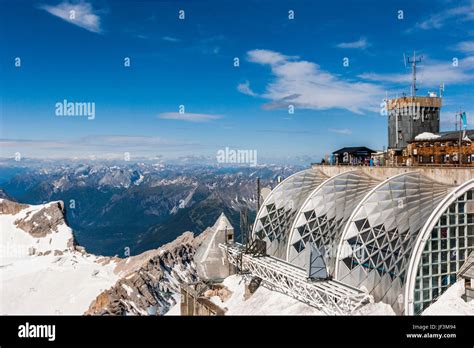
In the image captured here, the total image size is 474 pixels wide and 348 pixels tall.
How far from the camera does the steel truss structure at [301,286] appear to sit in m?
34.9

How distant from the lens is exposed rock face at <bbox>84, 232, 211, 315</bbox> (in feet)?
388

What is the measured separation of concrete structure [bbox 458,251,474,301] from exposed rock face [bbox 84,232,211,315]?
A: 97.8 metres

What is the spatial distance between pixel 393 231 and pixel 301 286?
377 inches

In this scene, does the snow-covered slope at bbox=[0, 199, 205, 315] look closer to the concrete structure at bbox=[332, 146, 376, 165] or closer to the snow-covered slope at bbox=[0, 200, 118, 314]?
the snow-covered slope at bbox=[0, 200, 118, 314]

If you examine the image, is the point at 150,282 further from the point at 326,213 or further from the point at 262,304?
the point at 326,213

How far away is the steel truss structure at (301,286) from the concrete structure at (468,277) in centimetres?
696

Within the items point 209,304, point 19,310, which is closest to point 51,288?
point 19,310

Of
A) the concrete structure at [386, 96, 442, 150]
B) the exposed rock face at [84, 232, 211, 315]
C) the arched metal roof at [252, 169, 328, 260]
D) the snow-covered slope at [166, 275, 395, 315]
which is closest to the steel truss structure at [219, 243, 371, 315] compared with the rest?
the snow-covered slope at [166, 275, 395, 315]

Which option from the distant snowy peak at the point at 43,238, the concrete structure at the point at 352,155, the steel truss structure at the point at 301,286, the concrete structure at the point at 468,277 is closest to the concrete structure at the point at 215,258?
the steel truss structure at the point at 301,286

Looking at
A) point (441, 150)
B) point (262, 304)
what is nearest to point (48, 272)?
point (262, 304)

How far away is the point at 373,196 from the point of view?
137ft

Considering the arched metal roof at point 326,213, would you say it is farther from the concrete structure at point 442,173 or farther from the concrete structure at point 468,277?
the concrete structure at point 468,277

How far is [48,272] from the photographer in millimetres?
159625
